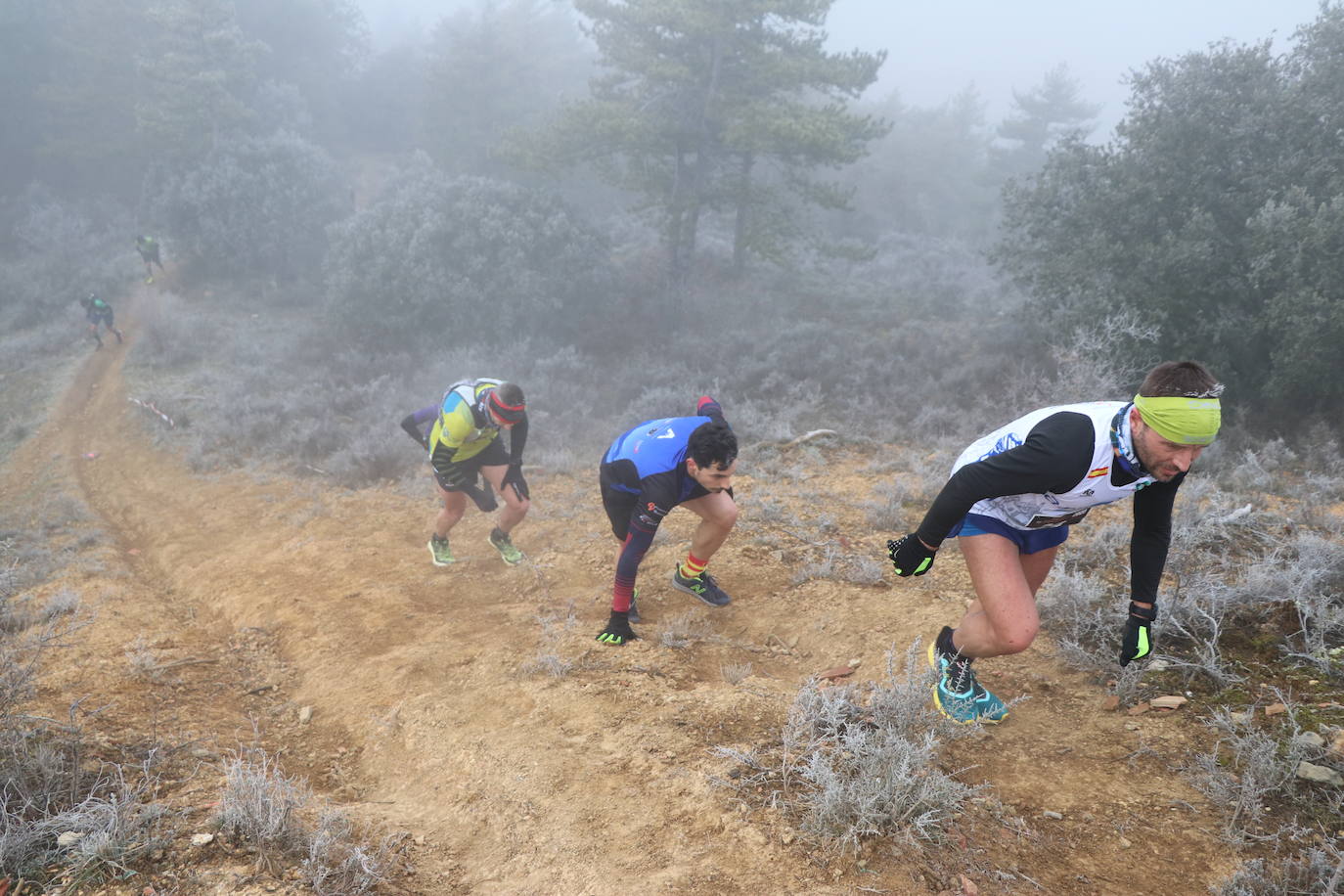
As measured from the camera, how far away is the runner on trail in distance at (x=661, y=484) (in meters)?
3.92

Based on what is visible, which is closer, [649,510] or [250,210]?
[649,510]

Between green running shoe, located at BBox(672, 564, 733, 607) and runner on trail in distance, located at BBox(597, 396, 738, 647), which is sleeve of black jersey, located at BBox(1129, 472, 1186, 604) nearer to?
runner on trail in distance, located at BBox(597, 396, 738, 647)

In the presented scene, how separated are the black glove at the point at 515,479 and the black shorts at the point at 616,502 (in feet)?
4.79

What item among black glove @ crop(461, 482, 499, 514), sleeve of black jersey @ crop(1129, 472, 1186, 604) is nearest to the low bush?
sleeve of black jersey @ crop(1129, 472, 1186, 604)

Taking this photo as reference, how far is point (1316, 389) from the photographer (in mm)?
8508

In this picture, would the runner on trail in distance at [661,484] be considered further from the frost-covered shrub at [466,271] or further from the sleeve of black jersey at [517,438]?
the frost-covered shrub at [466,271]

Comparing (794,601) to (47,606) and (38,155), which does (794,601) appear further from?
(38,155)

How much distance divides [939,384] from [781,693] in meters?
8.45

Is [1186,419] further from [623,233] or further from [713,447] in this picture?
[623,233]

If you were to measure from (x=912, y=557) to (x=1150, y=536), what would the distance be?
3.18ft

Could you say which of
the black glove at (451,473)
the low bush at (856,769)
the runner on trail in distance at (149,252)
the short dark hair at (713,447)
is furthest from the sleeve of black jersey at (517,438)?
the runner on trail in distance at (149,252)

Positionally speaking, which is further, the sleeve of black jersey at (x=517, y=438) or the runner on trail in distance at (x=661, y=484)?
the sleeve of black jersey at (x=517, y=438)

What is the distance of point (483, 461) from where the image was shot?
5855mm

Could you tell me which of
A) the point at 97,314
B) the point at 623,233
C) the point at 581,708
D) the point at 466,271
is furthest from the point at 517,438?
the point at 623,233
